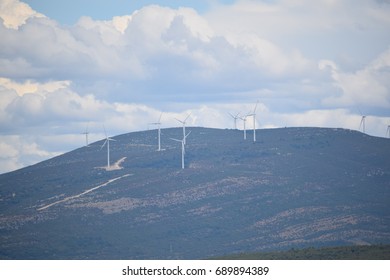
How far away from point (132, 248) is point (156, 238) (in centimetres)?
1021

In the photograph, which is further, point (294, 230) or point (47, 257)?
point (294, 230)

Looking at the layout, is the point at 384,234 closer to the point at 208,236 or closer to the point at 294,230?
the point at 294,230

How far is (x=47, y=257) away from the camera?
18250 cm

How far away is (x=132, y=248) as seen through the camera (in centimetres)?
18800
